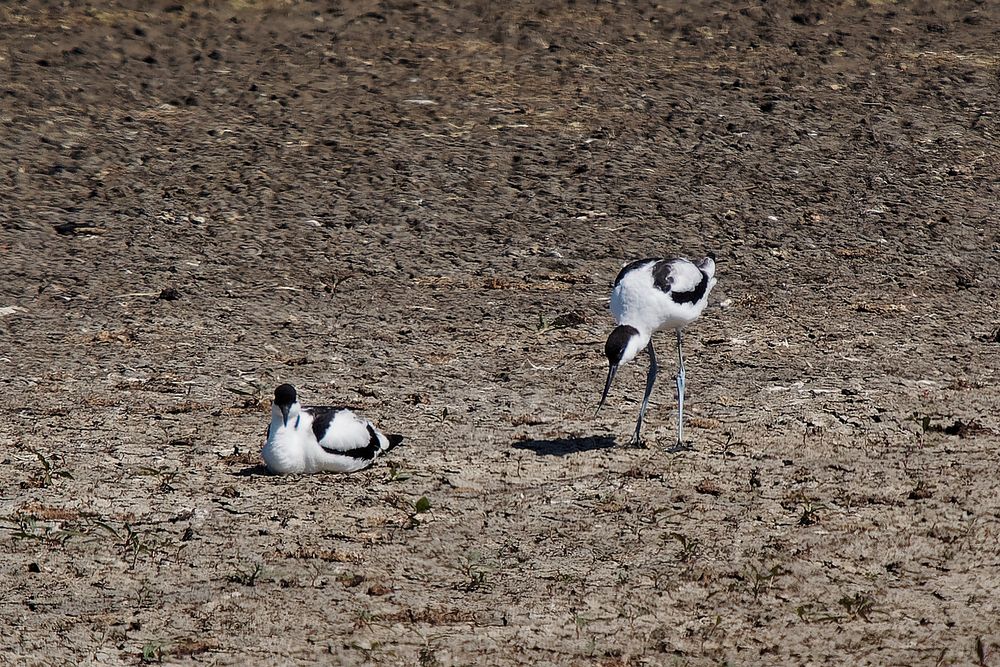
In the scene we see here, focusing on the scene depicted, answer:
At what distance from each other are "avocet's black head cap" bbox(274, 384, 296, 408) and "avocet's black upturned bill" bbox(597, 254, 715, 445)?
5.22 feet

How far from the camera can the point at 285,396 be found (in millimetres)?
7008

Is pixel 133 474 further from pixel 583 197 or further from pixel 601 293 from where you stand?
pixel 583 197

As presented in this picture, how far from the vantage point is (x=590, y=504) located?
6.84 m

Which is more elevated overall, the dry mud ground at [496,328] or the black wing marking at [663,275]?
the black wing marking at [663,275]

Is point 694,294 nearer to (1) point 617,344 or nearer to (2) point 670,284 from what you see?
(2) point 670,284

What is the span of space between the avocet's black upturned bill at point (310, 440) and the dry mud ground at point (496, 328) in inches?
4.5

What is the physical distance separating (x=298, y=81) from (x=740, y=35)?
4471 millimetres

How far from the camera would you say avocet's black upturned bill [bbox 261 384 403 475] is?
704cm

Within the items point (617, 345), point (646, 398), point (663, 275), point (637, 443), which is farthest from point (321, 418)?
point (663, 275)

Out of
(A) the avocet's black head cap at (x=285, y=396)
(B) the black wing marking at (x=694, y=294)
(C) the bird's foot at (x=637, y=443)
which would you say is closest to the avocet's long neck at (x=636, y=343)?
(B) the black wing marking at (x=694, y=294)

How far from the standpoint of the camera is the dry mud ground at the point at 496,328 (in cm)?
585

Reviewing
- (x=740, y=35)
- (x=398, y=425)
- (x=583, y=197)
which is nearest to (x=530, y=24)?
(x=740, y=35)

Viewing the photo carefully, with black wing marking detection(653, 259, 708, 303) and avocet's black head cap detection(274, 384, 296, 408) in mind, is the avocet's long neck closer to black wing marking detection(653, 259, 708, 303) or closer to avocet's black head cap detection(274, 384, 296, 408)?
black wing marking detection(653, 259, 708, 303)

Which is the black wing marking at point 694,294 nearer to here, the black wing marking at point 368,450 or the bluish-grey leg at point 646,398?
the bluish-grey leg at point 646,398
